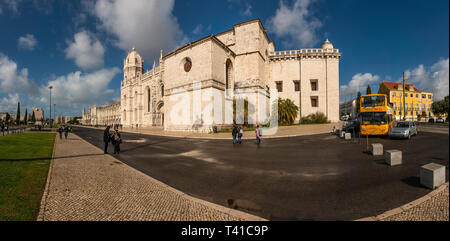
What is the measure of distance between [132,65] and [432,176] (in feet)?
234

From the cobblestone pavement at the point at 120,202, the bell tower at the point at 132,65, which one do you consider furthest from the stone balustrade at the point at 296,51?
the bell tower at the point at 132,65

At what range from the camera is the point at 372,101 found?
12938 mm

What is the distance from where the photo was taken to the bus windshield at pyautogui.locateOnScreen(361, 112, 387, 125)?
1241cm

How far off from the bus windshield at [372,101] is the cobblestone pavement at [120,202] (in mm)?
15638

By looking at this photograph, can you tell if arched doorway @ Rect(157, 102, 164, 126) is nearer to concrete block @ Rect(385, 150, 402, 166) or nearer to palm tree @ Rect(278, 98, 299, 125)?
palm tree @ Rect(278, 98, 299, 125)

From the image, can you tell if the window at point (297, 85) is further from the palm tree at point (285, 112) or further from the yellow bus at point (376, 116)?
the yellow bus at point (376, 116)

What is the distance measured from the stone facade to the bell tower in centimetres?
3803

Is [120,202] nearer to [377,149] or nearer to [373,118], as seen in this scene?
[377,149]

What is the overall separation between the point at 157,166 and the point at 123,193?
2705 millimetres

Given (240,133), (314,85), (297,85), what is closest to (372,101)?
(240,133)

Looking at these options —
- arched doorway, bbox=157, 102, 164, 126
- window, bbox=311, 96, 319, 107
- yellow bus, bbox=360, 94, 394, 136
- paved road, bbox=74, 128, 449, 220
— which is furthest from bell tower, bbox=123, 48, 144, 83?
yellow bus, bbox=360, 94, 394, 136
